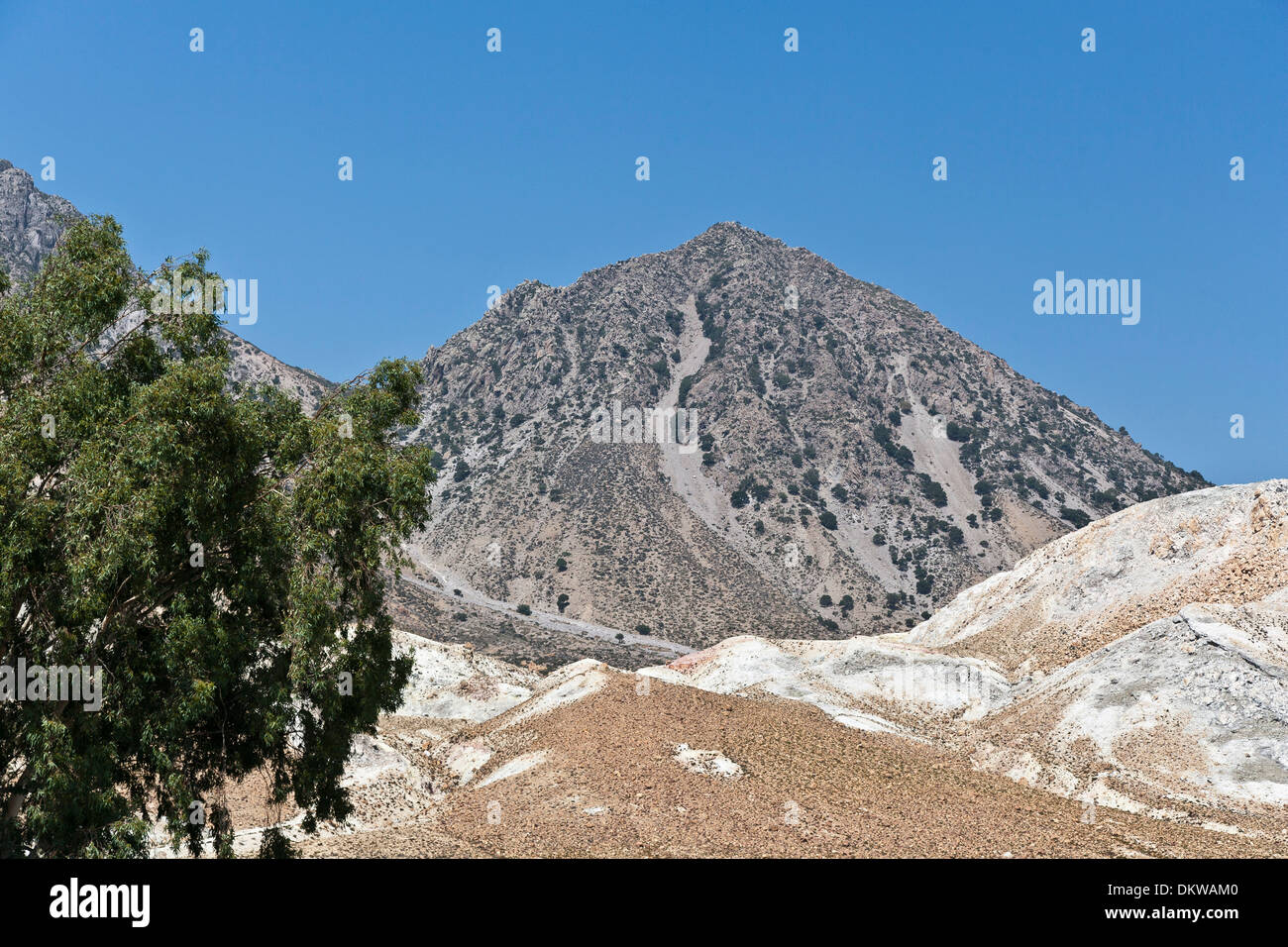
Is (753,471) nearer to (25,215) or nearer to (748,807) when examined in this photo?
(25,215)

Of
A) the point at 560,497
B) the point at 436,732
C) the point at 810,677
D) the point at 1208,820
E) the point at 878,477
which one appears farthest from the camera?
the point at 878,477

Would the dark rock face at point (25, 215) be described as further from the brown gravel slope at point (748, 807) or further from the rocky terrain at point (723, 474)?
the brown gravel slope at point (748, 807)

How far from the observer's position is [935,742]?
35469mm

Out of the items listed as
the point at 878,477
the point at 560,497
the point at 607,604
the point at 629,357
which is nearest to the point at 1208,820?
the point at 607,604

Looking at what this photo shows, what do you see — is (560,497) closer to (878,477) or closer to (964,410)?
(878,477)

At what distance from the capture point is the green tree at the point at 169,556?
1500cm

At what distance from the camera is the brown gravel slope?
863 inches

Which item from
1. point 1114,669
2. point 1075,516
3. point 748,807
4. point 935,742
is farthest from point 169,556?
point 1075,516

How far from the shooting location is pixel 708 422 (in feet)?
546

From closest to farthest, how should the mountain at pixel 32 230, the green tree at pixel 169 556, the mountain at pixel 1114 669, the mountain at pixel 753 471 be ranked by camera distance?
the green tree at pixel 169 556 → the mountain at pixel 1114 669 → the mountain at pixel 753 471 → the mountain at pixel 32 230

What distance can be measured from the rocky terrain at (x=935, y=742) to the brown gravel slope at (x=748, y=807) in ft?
0.30

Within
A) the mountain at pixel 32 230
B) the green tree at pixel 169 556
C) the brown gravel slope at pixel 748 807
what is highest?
the mountain at pixel 32 230

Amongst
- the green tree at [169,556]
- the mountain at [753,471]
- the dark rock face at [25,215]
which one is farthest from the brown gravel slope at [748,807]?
the dark rock face at [25,215]
